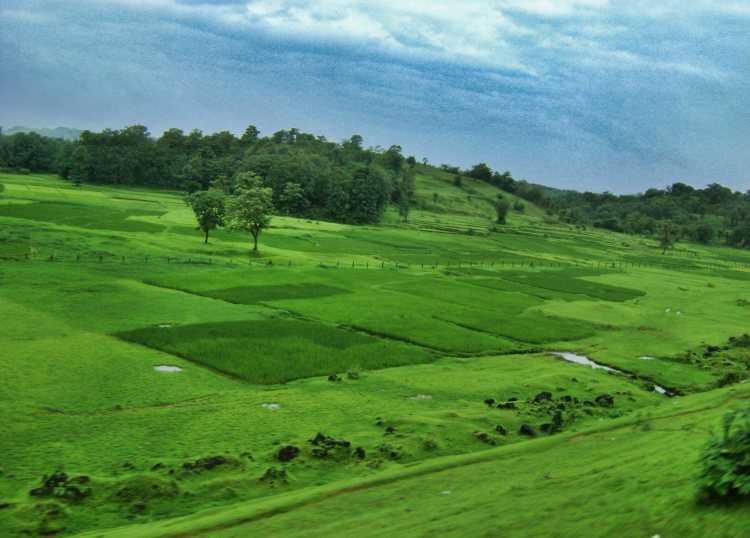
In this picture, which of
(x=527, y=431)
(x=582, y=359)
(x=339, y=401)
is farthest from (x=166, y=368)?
(x=582, y=359)

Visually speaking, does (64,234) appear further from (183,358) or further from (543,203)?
(543,203)

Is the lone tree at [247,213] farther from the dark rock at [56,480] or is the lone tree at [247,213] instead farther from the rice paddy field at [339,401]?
the dark rock at [56,480]

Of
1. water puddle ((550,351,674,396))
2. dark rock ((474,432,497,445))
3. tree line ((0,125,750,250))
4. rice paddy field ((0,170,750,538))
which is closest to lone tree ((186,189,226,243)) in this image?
rice paddy field ((0,170,750,538))

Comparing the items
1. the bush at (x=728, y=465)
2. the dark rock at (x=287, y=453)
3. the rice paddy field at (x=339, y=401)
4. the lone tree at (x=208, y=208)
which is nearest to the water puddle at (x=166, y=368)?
the rice paddy field at (x=339, y=401)

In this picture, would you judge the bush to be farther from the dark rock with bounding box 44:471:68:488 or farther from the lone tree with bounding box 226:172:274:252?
the lone tree with bounding box 226:172:274:252

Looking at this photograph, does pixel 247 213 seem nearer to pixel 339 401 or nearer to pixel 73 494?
pixel 339 401
